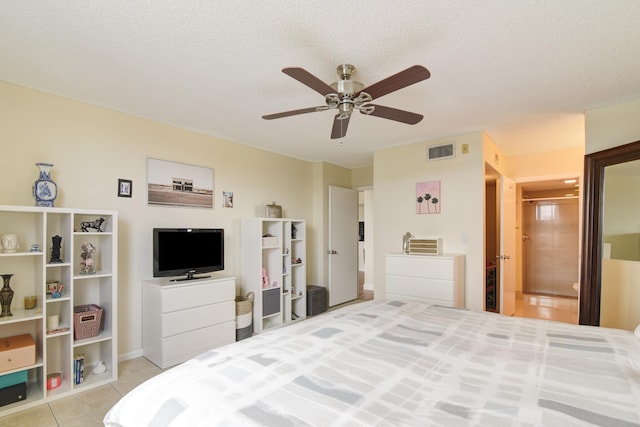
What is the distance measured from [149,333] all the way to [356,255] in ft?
11.5

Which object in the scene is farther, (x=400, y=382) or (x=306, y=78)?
(x=306, y=78)

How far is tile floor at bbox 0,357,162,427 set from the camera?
2077 mm

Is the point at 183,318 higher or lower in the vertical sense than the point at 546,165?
lower

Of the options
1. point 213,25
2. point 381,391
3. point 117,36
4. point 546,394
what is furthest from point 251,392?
point 117,36

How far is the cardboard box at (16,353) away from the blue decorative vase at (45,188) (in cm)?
103

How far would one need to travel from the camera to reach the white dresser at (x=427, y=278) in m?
3.30

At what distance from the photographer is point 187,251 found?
3.25 meters

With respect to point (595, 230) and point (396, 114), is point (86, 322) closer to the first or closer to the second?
point (396, 114)

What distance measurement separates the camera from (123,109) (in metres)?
2.95

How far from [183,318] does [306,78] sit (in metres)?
2.49

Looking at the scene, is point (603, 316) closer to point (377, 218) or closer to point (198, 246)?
point (377, 218)

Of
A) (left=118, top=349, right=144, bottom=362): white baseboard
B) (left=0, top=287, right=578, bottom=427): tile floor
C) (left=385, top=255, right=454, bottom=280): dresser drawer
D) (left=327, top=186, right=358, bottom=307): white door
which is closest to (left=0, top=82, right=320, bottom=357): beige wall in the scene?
(left=118, top=349, right=144, bottom=362): white baseboard

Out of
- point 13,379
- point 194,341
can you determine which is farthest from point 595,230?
point 13,379

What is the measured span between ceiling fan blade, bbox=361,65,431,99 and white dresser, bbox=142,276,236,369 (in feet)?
7.99
